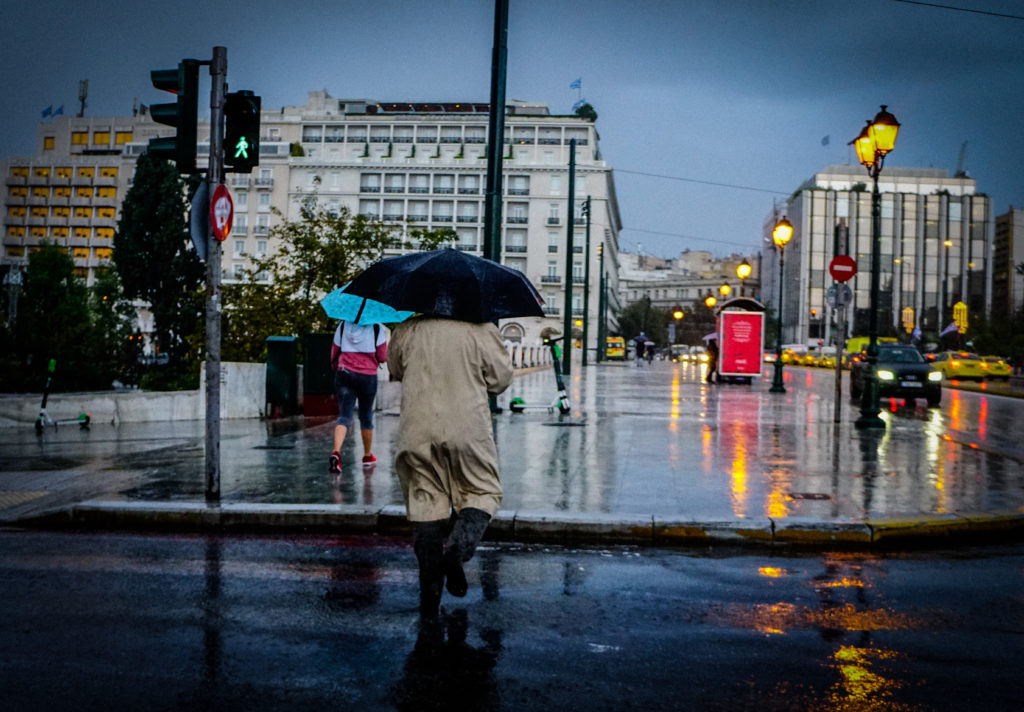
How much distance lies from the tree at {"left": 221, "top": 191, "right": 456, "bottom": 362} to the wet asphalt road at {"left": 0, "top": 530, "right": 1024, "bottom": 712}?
14487mm

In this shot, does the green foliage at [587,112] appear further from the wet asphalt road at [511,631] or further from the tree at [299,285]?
the wet asphalt road at [511,631]

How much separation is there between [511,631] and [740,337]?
2725 cm

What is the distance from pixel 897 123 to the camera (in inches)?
597

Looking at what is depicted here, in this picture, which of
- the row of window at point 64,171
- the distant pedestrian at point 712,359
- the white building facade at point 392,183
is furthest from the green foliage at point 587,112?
the distant pedestrian at point 712,359

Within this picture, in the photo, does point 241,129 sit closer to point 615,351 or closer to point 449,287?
point 449,287

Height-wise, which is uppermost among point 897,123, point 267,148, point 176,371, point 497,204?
point 267,148

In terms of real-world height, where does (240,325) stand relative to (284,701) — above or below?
above

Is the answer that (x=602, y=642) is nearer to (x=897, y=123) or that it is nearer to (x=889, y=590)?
(x=889, y=590)

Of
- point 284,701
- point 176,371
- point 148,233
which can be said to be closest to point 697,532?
point 284,701

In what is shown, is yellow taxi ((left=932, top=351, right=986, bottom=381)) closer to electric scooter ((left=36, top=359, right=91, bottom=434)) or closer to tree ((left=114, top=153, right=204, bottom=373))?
electric scooter ((left=36, top=359, right=91, bottom=434))

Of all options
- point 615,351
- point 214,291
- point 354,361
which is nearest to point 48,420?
point 354,361

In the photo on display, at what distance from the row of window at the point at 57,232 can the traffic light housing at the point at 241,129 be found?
108767 millimetres

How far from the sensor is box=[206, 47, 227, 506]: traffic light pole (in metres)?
7.45

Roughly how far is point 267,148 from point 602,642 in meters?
104
